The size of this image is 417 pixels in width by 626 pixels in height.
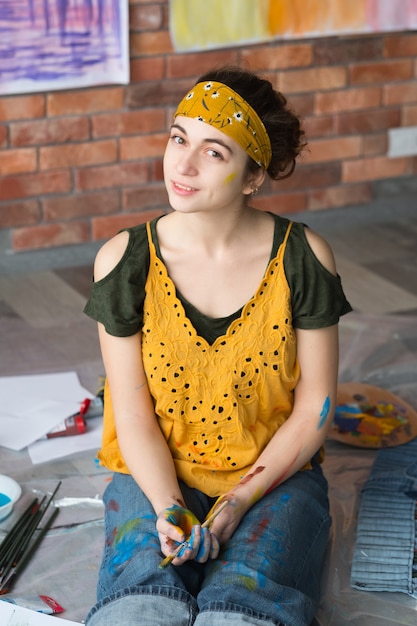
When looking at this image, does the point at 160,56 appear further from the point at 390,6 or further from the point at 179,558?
the point at 179,558

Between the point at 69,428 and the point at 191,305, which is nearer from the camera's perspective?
the point at 191,305

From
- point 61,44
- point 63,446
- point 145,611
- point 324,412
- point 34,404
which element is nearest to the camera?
point 145,611

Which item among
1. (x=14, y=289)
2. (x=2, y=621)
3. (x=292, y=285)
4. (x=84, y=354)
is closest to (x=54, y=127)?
(x=14, y=289)

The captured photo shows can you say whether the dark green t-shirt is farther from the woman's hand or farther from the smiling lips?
the woman's hand

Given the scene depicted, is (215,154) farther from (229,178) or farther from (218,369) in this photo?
(218,369)

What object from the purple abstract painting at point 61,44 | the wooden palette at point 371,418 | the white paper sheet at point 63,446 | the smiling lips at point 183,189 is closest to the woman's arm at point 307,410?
the smiling lips at point 183,189

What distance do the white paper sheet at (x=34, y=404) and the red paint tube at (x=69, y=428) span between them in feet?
0.04

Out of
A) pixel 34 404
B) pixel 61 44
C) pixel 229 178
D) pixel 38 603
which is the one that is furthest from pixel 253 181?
pixel 61 44

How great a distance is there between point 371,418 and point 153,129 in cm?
149

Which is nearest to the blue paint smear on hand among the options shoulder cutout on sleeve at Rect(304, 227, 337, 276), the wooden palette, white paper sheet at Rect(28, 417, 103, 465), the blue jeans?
the blue jeans

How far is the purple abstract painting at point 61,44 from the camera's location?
3.07 metres

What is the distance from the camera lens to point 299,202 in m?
3.77

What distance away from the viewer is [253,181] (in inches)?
67.7

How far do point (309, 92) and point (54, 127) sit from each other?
3.20 feet
